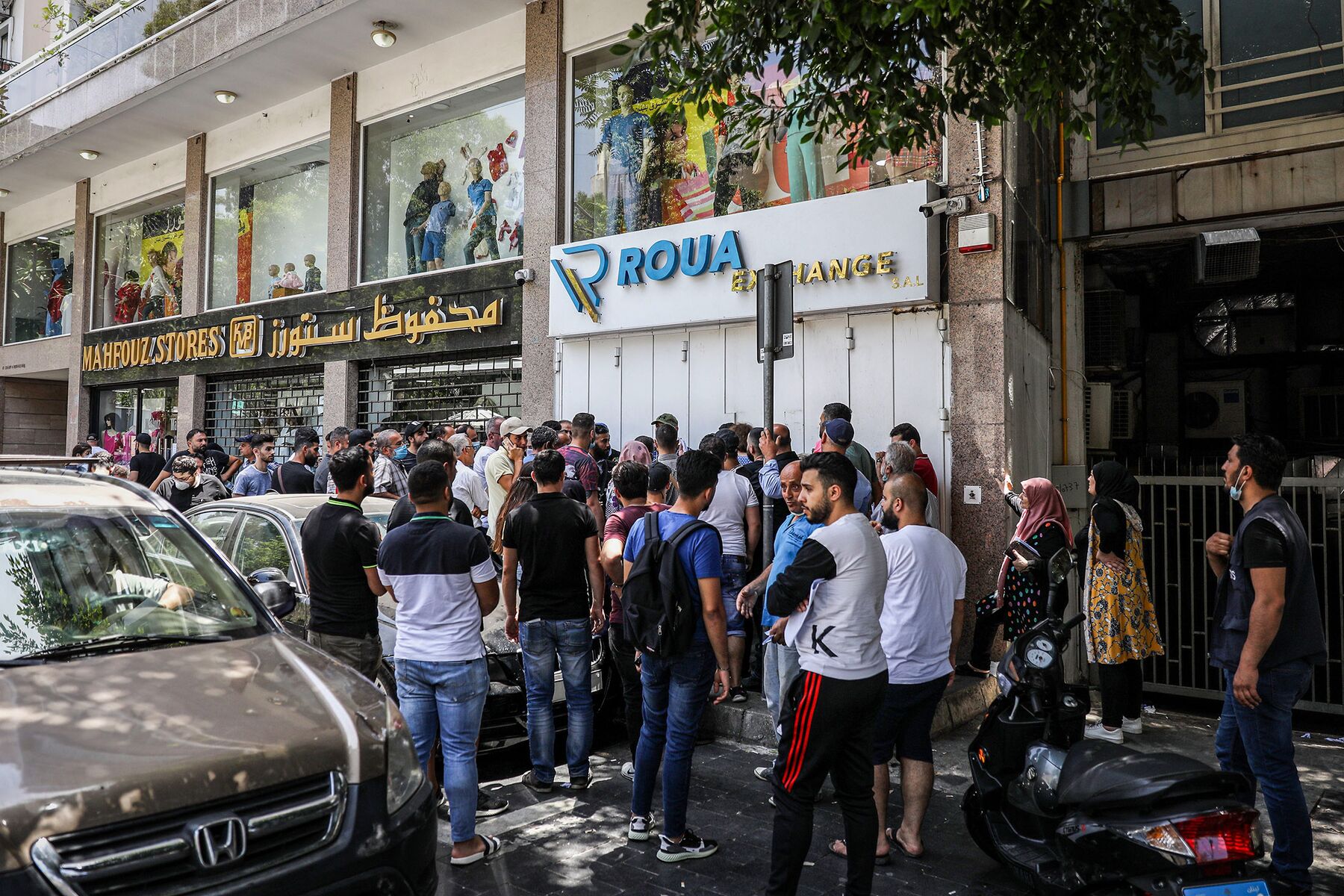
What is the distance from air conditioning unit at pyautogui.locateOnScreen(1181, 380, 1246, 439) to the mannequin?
8.83 meters

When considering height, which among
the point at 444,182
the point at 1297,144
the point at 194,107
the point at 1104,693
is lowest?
the point at 1104,693

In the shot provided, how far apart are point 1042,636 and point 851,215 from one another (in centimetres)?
568

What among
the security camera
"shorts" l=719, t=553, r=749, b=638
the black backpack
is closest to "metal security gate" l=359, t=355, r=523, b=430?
the security camera

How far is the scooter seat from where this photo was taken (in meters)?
3.17

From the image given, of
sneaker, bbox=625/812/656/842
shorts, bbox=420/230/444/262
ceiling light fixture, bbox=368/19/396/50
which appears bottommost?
sneaker, bbox=625/812/656/842

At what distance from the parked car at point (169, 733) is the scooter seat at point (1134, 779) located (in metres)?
2.36

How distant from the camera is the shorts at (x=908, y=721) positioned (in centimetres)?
431

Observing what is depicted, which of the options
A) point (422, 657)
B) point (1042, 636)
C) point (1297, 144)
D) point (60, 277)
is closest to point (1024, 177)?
point (1297, 144)

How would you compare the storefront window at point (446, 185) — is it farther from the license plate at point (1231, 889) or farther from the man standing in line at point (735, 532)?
the license plate at point (1231, 889)

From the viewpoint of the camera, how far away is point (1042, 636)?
13.5 feet

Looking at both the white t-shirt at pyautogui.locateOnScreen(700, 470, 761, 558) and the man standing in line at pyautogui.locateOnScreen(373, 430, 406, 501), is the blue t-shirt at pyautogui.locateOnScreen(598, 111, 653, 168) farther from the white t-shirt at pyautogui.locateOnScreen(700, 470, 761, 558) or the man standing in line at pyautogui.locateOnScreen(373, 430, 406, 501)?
the white t-shirt at pyautogui.locateOnScreen(700, 470, 761, 558)

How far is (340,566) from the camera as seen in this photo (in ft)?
15.4

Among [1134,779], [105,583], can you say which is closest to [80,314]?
[105,583]

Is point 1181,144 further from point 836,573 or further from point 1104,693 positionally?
point 836,573
